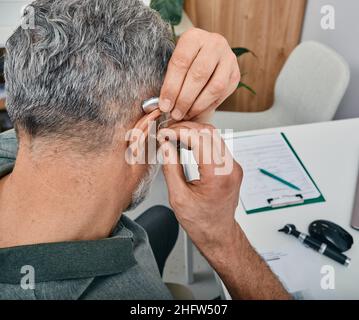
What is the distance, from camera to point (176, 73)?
60cm

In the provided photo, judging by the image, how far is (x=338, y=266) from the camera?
818 millimetres

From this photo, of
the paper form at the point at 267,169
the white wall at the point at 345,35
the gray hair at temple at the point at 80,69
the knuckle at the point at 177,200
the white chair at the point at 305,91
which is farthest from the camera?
the white wall at the point at 345,35

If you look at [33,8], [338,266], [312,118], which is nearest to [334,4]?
[312,118]

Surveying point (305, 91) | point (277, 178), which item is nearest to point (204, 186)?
point (277, 178)

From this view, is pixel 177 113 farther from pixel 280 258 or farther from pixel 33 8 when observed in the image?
pixel 280 258

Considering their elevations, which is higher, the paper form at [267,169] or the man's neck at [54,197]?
the man's neck at [54,197]

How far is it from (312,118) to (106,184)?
1.18 m

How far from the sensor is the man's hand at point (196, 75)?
604mm

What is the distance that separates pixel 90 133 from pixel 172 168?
0.52 feet

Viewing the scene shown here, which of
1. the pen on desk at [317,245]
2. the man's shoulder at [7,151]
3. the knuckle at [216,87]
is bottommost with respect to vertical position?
the pen on desk at [317,245]

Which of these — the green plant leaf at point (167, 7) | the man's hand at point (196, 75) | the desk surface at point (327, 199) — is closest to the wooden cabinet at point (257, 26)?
the green plant leaf at point (167, 7)

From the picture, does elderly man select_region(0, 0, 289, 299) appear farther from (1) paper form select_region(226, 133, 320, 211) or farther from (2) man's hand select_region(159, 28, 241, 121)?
(1) paper form select_region(226, 133, 320, 211)

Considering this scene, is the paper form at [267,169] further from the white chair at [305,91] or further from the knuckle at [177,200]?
the white chair at [305,91]

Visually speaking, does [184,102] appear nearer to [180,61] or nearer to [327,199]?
[180,61]
